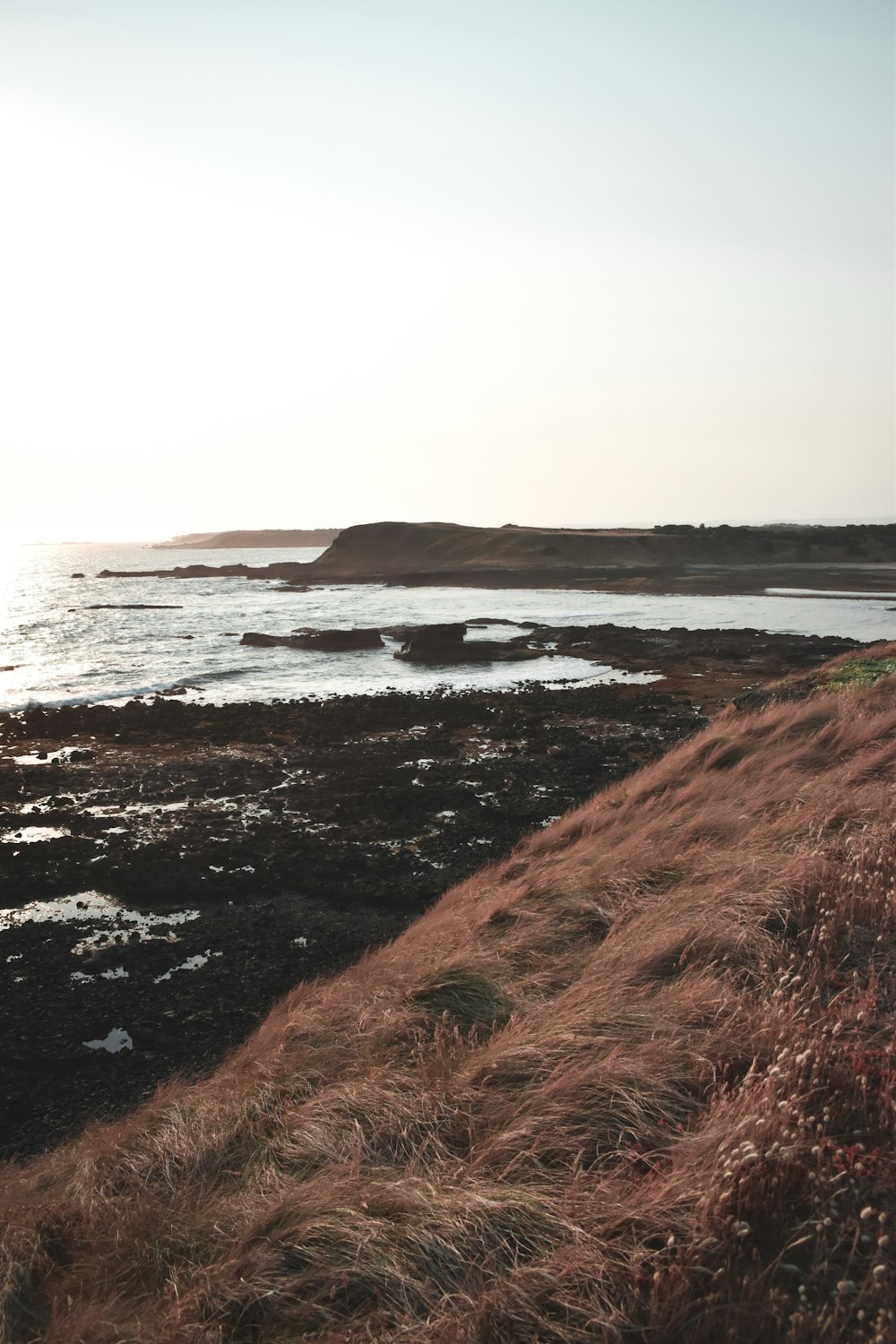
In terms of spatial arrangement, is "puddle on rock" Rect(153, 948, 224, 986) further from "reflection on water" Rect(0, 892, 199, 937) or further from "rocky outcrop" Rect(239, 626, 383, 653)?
"rocky outcrop" Rect(239, 626, 383, 653)

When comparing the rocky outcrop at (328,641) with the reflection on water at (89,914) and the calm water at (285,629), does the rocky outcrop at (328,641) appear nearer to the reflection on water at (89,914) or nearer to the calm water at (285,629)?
the calm water at (285,629)

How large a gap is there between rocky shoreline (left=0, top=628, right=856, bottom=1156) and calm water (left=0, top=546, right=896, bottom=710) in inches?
186

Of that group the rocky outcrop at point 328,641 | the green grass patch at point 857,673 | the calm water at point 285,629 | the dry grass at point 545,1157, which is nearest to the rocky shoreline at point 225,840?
the dry grass at point 545,1157

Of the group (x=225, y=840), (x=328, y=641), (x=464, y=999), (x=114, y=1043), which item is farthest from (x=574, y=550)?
(x=464, y=999)

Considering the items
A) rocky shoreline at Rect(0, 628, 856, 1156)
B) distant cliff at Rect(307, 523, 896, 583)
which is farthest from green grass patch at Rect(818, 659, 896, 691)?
distant cliff at Rect(307, 523, 896, 583)

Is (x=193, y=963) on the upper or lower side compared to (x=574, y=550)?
lower

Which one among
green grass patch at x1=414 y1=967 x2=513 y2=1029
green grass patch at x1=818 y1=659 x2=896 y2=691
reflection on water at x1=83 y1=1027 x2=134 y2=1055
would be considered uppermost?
green grass patch at x1=818 y1=659 x2=896 y2=691

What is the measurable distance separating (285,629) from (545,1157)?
45437 mm

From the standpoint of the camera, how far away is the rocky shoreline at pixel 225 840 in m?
7.55

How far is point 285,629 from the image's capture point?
156 feet

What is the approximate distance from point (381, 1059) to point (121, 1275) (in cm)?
173

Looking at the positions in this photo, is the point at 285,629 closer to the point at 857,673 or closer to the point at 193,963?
the point at 857,673

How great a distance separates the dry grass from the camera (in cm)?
276

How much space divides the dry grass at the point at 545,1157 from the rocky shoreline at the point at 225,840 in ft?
6.61
